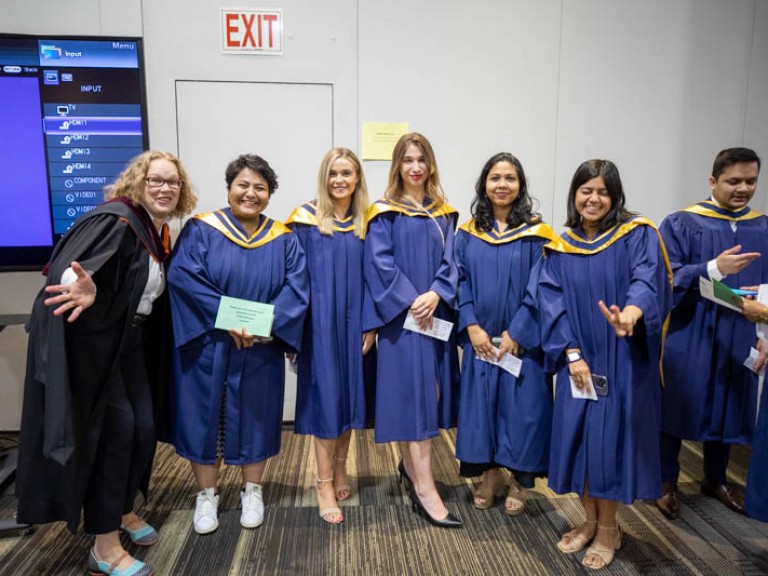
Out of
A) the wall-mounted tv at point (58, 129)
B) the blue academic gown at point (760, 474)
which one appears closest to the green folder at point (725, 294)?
the blue academic gown at point (760, 474)

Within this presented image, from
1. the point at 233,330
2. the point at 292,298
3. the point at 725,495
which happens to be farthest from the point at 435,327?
the point at 725,495

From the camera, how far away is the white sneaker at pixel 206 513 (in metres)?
2.32

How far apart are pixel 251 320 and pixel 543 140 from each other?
2.39 m

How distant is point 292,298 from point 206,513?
1089mm

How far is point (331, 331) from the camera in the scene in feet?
7.70

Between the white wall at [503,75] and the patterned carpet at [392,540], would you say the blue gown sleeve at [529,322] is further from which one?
the white wall at [503,75]

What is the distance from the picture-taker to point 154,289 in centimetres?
213

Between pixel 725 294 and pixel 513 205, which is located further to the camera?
pixel 513 205

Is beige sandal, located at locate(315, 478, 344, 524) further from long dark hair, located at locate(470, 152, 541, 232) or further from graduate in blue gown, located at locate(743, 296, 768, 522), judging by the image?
graduate in blue gown, located at locate(743, 296, 768, 522)

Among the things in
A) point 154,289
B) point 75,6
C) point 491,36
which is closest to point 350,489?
point 154,289

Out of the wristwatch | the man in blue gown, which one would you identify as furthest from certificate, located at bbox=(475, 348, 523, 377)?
the man in blue gown

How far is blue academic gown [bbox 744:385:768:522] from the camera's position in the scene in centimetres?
187

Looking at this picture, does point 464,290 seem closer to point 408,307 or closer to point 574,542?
point 408,307

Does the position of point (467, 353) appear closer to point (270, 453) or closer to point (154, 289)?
point (270, 453)
